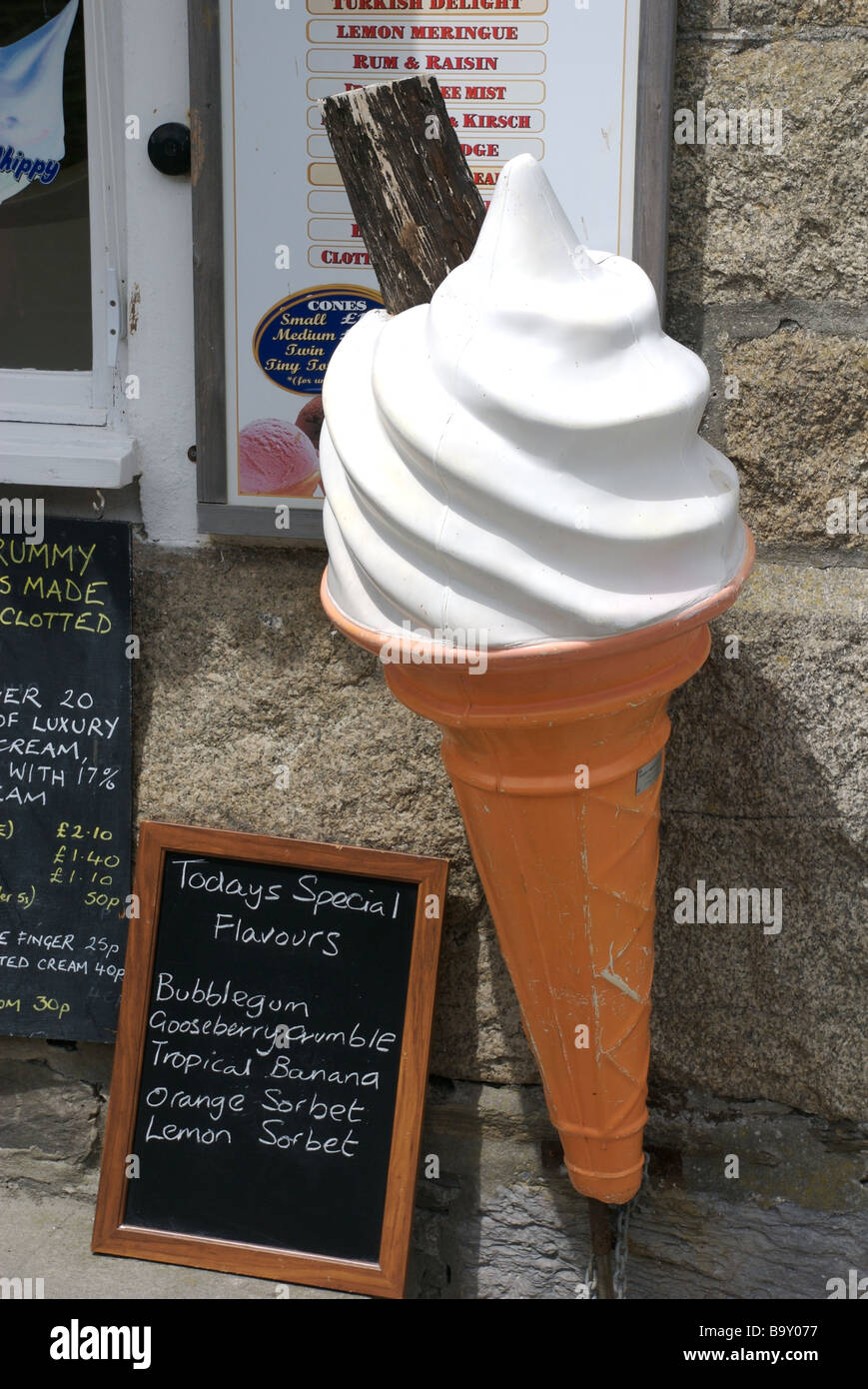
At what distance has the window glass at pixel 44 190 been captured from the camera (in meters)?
1.89

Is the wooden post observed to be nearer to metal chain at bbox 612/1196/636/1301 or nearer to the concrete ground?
metal chain at bbox 612/1196/636/1301

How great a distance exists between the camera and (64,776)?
6.70 feet

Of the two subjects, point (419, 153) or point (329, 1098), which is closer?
point (419, 153)

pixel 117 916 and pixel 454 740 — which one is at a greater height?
pixel 454 740

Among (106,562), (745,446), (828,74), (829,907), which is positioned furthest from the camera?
(106,562)

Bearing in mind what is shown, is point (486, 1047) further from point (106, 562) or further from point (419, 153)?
point (419, 153)

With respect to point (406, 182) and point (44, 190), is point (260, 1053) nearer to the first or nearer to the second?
point (406, 182)

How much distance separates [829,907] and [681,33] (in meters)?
1.30

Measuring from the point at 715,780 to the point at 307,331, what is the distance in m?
0.94

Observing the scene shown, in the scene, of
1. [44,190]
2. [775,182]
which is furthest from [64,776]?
[775,182]

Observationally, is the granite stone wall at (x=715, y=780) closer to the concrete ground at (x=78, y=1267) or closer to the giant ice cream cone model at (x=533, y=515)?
the concrete ground at (x=78, y=1267)

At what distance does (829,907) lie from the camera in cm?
181

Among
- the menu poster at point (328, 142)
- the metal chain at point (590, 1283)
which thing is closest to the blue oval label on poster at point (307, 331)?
the menu poster at point (328, 142)

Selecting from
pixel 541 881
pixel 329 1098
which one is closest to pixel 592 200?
pixel 541 881
